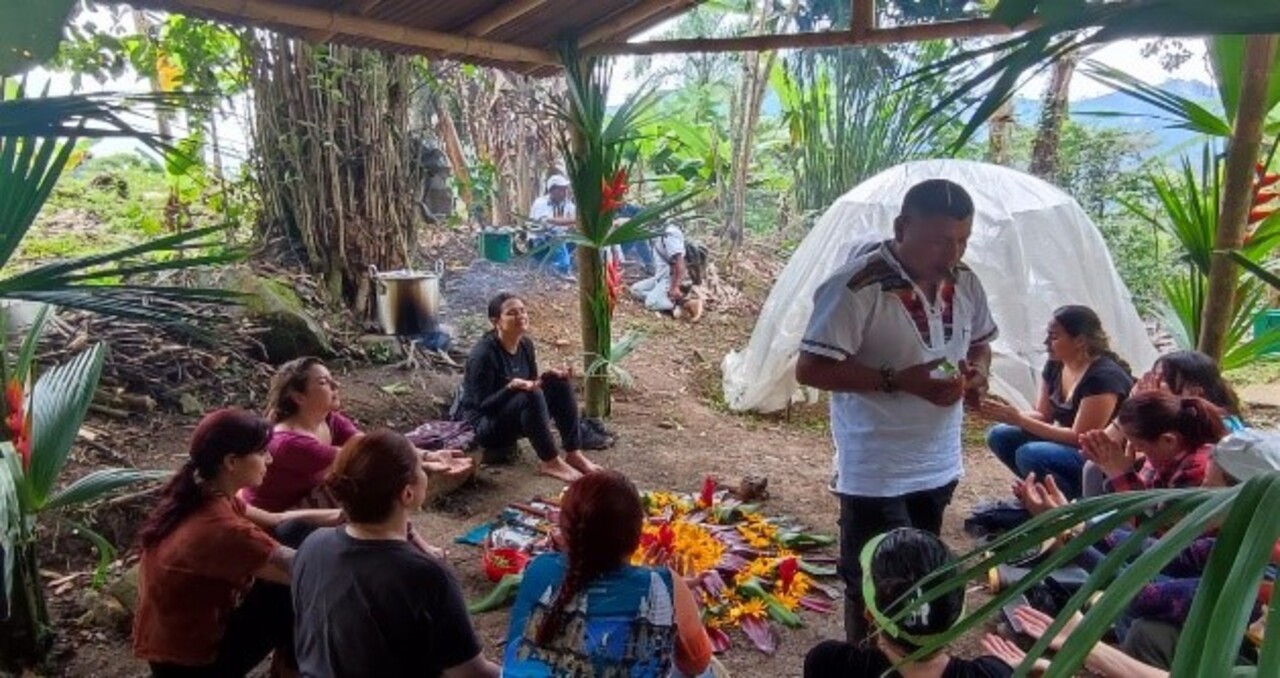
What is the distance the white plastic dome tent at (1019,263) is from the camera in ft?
18.0

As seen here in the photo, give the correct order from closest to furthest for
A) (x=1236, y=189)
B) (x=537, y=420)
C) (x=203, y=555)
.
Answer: (x=203, y=555) < (x=1236, y=189) < (x=537, y=420)

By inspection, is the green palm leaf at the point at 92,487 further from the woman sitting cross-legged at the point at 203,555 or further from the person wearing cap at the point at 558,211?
the person wearing cap at the point at 558,211

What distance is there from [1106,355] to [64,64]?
15.4ft

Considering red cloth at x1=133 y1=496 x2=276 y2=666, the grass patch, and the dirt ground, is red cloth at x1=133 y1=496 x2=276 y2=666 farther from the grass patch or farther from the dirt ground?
the grass patch

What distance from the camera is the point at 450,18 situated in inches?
159

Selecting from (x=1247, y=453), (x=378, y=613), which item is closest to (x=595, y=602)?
(x=378, y=613)

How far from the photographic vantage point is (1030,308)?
5.52m

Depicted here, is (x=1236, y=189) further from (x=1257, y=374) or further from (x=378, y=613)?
(x=1257, y=374)

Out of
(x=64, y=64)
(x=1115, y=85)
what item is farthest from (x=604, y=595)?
(x=64, y=64)

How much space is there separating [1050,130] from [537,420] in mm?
7107

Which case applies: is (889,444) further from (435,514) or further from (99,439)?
(99,439)

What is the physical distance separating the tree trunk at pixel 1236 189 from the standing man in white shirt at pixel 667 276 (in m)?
5.51

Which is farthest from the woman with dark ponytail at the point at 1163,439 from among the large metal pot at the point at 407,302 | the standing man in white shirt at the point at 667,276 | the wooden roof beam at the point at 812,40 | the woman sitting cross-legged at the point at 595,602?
the standing man in white shirt at the point at 667,276

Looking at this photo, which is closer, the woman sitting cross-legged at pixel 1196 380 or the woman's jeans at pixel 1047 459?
the woman sitting cross-legged at pixel 1196 380
